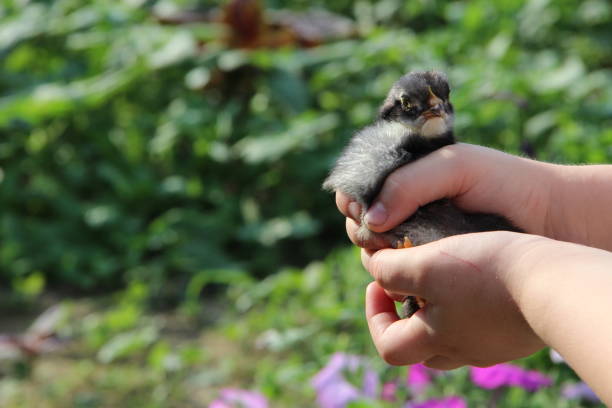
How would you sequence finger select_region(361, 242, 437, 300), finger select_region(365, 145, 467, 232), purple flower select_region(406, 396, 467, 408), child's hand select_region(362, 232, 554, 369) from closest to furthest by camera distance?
child's hand select_region(362, 232, 554, 369) → finger select_region(361, 242, 437, 300) → finger select_region(365, 145, 467, 232) → purple flower select_region(406, 396, 467, 408)

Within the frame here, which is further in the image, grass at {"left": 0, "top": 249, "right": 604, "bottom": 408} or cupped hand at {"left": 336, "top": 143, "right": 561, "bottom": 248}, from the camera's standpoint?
grass at {"left": 0, "top": 249, "right": 604, "bottom": 408}

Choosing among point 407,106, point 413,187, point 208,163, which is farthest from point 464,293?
point 208,163

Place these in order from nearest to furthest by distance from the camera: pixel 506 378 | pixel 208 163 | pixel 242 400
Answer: pixel 506 378 < pixel 242 400 < pixel 208 163

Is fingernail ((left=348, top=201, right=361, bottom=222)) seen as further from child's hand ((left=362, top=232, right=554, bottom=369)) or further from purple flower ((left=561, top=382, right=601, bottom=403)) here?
purple flower ((left=561, top=382, right=601, bottom=403))

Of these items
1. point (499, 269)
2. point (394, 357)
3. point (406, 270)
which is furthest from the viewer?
point (394, 357)

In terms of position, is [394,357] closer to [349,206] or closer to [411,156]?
[349,206]

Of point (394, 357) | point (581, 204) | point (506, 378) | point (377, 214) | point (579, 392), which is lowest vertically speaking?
point (579, 392)

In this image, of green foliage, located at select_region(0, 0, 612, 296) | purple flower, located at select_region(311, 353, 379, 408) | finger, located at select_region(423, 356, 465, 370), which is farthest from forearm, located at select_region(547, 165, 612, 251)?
green foliage, located at select_region(0, 0, 612, 296)
